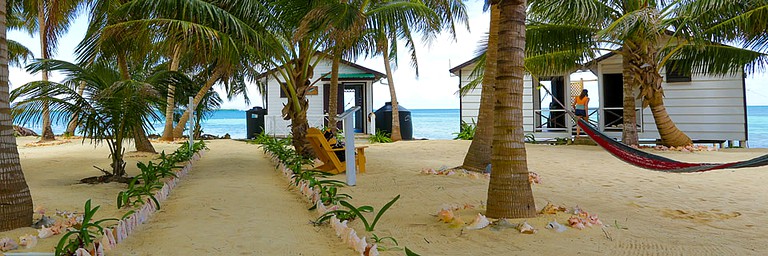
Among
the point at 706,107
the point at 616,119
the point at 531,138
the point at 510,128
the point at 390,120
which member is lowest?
the point at 531,138

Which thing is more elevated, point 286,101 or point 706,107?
point 286,101

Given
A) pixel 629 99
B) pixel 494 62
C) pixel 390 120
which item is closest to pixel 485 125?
pixel 494 62

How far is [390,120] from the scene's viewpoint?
18250 millimetres

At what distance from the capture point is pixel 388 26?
961 centimetres

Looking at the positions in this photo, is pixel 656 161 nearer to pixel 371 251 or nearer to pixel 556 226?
pixel 556 226

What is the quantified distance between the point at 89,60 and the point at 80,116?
4.15 feet

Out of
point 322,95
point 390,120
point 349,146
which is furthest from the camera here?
point 322,95

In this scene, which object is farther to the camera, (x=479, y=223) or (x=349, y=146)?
(x=349, y=146)

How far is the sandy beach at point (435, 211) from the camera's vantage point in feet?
11.6

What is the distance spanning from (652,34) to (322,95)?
11.5 meters

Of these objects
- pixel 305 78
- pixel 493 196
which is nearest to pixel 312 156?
pixel 305 78

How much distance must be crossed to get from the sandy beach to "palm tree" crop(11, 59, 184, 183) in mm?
724

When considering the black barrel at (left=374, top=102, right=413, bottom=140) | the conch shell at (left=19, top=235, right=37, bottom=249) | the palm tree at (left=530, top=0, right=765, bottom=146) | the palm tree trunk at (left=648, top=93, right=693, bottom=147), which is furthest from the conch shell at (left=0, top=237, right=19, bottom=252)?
the black barrel at (left=374, top=102, right=413, bottom=140)

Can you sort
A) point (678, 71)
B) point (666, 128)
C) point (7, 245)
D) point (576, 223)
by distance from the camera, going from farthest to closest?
point (678, 71) < point (666, 128) < point (576, 223) < point (7, 245)
